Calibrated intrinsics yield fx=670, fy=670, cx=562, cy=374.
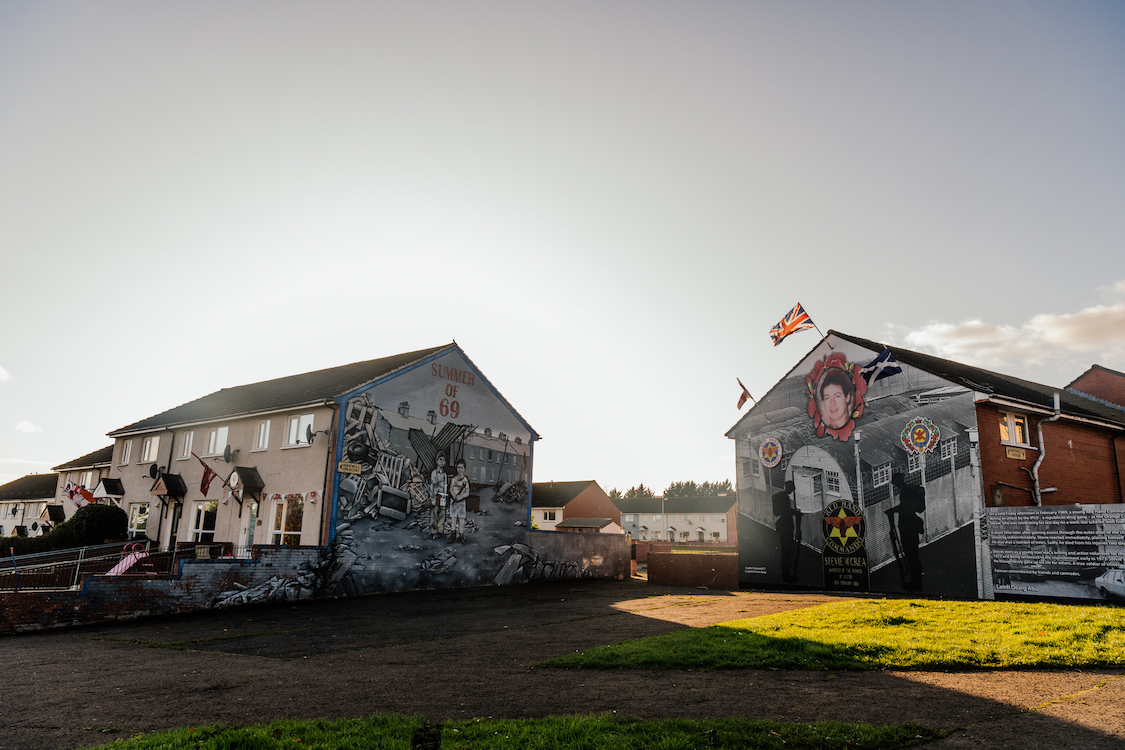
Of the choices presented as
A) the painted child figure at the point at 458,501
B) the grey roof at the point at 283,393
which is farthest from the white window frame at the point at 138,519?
the painted child figure at the point at 458,501

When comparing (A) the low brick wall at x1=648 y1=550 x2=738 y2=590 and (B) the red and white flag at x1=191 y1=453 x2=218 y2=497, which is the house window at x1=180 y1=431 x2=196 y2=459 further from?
(A) the low brick wall at x1=648 y1=550 x2=738 y2=590

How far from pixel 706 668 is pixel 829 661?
1.70m

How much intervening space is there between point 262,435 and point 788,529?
20.5 m

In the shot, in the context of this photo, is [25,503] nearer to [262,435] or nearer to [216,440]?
[216,440]

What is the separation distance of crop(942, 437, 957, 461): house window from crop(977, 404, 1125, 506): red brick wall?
80 cm

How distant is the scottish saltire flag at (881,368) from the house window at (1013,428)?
3.88 metres

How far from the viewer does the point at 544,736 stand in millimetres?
5727

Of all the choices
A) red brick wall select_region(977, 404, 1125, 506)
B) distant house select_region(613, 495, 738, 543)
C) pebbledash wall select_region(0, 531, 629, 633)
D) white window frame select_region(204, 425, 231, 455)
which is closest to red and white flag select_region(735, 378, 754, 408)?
red brick wall select_region(977, 404, 1125, 506)

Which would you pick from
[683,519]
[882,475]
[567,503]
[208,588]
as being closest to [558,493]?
[567,503]

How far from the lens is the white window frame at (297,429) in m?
23.0

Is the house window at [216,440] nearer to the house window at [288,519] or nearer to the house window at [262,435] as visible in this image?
the house window at [262,435]

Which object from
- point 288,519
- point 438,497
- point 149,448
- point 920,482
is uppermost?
point 149,448

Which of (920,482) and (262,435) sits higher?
(262,435)

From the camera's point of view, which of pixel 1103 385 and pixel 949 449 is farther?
pixel 1103 385
